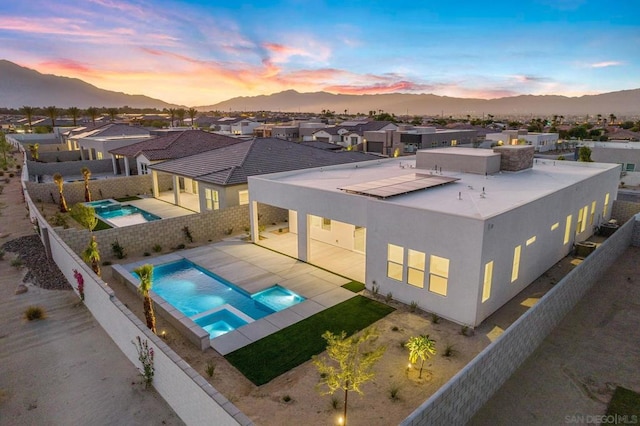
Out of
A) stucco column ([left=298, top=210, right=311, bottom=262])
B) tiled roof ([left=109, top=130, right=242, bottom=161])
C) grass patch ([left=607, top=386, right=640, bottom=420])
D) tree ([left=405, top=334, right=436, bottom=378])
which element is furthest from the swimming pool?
grass patch ([left=607, top=386, right=640, bottom=420])

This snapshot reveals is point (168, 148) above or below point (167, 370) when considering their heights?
above

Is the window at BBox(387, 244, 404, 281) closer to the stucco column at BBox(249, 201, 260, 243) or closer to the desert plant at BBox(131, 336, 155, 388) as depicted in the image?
the desert plant at BBox(131, 336, 155, 388)

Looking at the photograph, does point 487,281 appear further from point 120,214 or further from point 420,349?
point 120,214

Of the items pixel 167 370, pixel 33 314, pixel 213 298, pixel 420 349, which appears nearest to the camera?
pixel 167 370

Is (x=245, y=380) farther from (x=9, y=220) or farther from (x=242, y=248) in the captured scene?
(x=9, y=220)

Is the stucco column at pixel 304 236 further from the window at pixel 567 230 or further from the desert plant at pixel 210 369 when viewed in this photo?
the window at pixel 567 230

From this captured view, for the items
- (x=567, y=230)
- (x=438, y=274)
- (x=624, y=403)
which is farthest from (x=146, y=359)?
(x=567, y=230)
